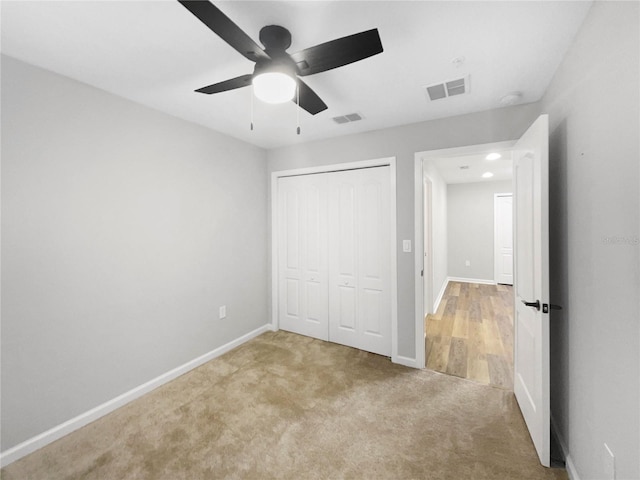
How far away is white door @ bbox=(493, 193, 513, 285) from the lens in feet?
21.0

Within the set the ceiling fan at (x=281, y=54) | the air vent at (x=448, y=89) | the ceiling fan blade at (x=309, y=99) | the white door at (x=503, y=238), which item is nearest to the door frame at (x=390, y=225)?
the air vent at (x=448, y=89)

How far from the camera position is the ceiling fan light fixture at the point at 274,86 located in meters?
1.35

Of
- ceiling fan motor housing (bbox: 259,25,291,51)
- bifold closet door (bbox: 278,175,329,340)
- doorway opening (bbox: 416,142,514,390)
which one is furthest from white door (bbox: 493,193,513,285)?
ceiling fan motor housing (bbox: 259,25,291,51)

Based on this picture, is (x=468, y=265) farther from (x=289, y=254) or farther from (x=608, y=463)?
(x=608, y=463)

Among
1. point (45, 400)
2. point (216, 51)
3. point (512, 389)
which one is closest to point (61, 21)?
point (216, 51)

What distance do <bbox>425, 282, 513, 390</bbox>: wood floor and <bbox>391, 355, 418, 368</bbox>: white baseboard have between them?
0.52 feet

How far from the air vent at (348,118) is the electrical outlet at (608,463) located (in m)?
2.63

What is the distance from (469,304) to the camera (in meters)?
4.99

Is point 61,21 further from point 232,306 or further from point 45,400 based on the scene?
point 232,306

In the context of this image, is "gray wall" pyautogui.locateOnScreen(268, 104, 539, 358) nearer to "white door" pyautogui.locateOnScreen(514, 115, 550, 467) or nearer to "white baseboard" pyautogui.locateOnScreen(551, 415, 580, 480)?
"white door" pyautogui.locateOnScreen(514, 115, 550, 467)

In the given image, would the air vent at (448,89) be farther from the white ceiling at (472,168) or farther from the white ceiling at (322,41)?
the white ceiling at (472,168)

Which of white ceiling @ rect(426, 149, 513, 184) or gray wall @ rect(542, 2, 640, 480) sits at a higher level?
white ceiling @ rect(426, 149, 513, 184)

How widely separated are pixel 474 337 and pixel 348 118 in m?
3.07

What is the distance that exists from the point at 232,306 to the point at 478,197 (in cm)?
614
